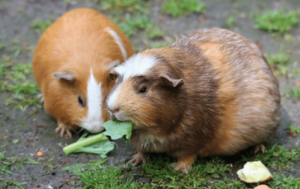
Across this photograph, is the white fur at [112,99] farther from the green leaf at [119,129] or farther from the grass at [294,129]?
the grass at [294,129]

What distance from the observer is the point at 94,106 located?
3713 mm

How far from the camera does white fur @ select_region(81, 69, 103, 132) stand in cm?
371

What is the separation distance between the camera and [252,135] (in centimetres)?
359

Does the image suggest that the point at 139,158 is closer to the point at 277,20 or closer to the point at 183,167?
the point at 183,167

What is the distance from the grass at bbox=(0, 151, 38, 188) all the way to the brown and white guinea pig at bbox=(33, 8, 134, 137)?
62cm

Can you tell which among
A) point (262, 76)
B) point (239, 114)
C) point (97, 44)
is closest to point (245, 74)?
point (262, 76)

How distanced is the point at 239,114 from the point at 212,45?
2.81 feet

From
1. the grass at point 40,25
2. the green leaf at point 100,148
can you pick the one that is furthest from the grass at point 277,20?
the grass at point 40,25

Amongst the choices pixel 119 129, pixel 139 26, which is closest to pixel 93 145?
pixel 119 129

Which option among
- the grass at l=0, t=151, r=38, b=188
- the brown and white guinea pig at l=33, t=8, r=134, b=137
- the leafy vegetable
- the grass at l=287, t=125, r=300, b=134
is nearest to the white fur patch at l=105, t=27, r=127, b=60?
the brown and white guinea pig at l=33, t=8, r=134, b=137

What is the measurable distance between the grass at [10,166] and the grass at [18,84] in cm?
98

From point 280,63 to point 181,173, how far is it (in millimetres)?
2796

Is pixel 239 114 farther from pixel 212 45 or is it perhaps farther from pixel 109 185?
pixel 109 185

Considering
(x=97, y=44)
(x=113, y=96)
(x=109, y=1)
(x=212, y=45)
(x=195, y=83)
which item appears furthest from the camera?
(x=109, y=1)
